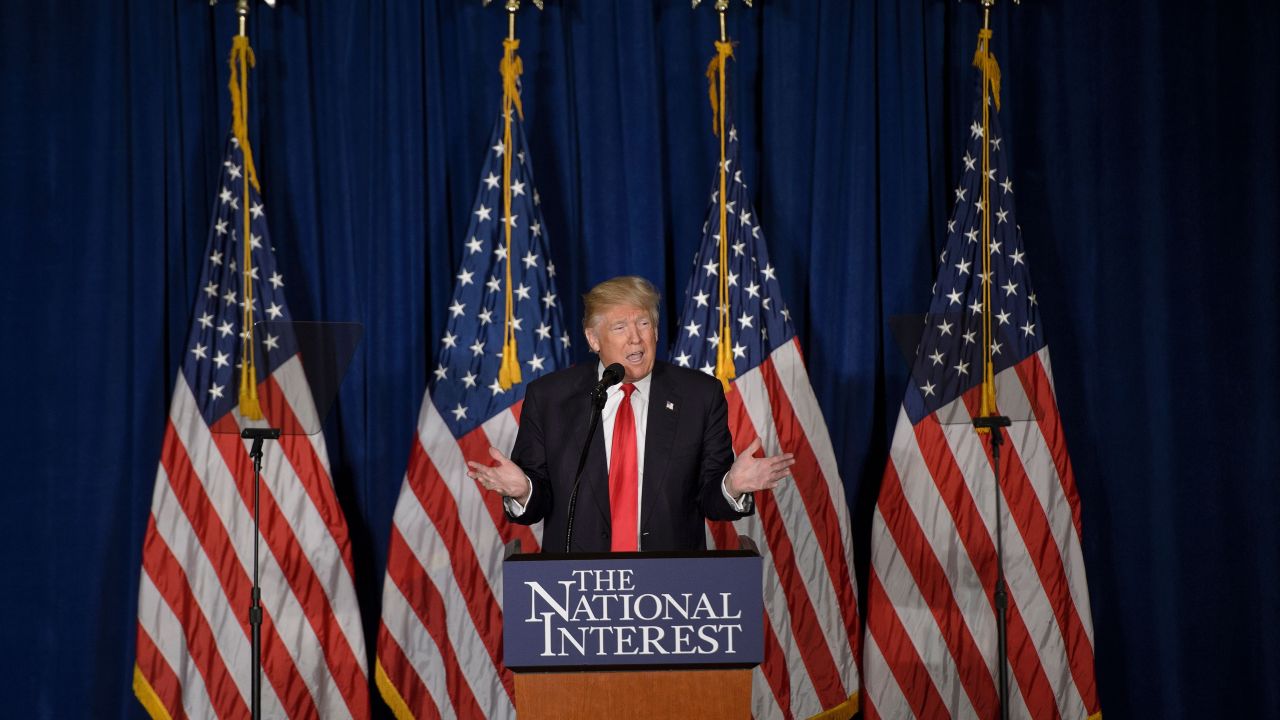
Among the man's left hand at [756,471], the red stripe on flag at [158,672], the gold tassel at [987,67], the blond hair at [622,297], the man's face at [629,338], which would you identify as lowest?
the red stripe on flag at [158,672]

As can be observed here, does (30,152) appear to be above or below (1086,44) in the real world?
below

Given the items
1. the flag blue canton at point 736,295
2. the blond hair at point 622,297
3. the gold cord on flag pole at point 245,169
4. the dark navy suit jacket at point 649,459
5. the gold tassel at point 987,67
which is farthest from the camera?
the gold tassel at point 987,67

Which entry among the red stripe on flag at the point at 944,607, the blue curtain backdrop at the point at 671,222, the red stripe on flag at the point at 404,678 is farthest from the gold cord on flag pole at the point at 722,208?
the red stripe on flag at the point at 404,678

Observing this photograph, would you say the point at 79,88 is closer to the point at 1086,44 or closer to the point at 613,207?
the point at 613,207

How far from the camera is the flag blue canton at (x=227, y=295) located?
4086mm

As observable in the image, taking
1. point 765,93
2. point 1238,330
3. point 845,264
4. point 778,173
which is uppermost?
point 765,93

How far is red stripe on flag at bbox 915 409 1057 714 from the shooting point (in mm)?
4121

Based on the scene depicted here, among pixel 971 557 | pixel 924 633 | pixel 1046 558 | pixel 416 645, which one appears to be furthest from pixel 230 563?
pixel 1046 558

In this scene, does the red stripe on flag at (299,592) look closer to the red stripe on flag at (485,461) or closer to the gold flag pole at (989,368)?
the red stripe on flag at (485,461)

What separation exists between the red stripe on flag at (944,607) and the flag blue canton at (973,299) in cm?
27

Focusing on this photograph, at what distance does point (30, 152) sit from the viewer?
4410mm

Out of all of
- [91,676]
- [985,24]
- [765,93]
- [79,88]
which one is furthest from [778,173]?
[91,676]

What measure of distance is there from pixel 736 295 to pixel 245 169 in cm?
189

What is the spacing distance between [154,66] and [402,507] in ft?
6.58
